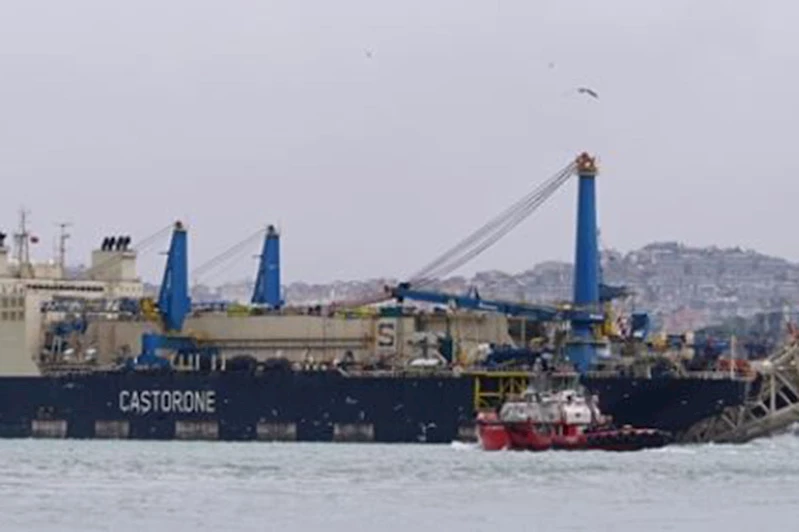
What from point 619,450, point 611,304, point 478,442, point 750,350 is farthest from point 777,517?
point 750,350

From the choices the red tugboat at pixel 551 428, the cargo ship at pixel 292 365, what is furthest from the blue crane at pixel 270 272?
the red tugboat at pixel 551 428

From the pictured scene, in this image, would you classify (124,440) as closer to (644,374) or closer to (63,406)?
(63,406)

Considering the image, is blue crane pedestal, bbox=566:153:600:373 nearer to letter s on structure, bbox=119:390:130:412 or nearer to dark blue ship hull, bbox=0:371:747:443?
dark blue ship hull, bbox=0:371:747:443

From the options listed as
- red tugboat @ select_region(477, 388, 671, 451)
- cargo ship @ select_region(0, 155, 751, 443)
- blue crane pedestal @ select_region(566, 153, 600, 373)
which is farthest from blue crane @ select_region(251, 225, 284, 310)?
red tugboat @ select_region(477, 388, 671, 451)

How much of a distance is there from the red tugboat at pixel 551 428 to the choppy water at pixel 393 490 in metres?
1.33

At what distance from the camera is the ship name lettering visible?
373 feet

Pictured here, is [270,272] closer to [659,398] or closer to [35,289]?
[35,289]

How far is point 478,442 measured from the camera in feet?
341

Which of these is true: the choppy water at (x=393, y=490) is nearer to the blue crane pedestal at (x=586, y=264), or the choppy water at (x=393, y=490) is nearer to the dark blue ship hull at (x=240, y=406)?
the dark blue ship hull at (x=240, y=406)

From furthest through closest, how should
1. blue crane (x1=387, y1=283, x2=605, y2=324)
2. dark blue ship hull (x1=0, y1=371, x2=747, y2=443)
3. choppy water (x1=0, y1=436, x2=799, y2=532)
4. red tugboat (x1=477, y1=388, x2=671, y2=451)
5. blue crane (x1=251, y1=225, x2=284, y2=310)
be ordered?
blue crane (x1=251, y1=225, x2=284, y2=310), blue crane (x1=387, y1=283, x2=605, y2=324), dark blue ship hull (x1=0, y1=371, x2=747, y2=443), red tugboat (x1=477, y1=388, x2=671, y2=451), choppy water (x1=0, y1=436, x2=799, y2=532)

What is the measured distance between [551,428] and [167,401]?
21.8m

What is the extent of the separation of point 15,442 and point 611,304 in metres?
23.7

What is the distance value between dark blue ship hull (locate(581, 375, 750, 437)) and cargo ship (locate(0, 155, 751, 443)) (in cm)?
5

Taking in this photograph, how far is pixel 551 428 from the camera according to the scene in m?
97.9
